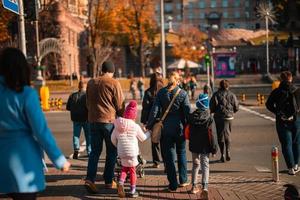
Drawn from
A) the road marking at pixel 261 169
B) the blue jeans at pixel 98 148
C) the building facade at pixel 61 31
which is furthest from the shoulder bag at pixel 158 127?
the building facade at pixel 61 31

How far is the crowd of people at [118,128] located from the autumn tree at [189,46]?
60563 mm

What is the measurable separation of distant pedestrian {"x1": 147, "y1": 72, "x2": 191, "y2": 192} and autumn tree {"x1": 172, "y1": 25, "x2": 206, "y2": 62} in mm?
62248

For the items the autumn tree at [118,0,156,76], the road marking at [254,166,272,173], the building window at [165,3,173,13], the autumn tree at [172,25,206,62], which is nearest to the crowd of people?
the road marking at [254,166,272,173]

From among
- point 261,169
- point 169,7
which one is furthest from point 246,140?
point 169,7

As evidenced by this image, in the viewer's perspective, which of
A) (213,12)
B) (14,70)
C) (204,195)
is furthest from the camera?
(213,12)

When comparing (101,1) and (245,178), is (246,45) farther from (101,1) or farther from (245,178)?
(245,178)

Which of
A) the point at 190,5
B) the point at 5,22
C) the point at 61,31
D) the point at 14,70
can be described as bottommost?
the point at 14,70

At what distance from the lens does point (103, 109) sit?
24.1 feet

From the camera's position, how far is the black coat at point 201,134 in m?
7.30

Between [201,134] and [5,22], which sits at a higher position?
[5,22]

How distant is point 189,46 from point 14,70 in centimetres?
7276

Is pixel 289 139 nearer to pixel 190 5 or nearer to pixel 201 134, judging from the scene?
pixel 201 134

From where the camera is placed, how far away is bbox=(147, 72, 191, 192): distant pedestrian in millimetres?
7430

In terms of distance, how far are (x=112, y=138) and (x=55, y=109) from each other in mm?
20660
